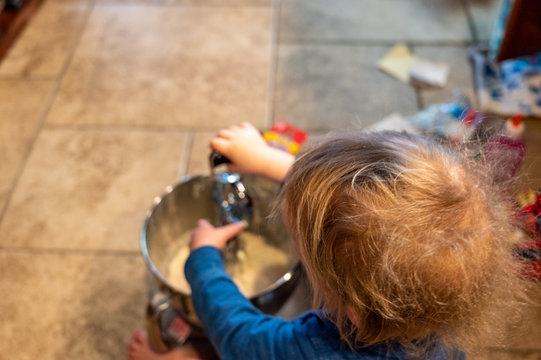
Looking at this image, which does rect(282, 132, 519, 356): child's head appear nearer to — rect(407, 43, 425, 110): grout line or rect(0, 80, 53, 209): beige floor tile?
rect(407, 43, 425, 110): grout line

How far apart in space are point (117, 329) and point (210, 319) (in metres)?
0.31

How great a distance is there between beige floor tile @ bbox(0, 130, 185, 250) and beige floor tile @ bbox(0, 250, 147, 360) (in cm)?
4

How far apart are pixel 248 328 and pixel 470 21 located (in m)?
1.19

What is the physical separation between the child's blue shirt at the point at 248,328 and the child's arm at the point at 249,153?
0.47 feet

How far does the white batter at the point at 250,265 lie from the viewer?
95 centimetres

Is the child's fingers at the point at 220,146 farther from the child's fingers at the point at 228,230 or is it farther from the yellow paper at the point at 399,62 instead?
the yellow paper at the point at 399,62

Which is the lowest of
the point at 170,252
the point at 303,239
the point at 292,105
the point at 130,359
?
the point at 130,359

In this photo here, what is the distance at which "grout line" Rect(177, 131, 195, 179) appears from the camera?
1152 millimetres

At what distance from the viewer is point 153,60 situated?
140cm

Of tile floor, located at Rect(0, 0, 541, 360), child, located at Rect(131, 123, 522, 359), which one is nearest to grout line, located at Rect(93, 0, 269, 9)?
tile floor, located at Rect(0, 0, 541, 360)

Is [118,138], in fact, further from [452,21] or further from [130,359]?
[452,21]

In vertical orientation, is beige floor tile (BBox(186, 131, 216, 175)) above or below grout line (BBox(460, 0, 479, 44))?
below

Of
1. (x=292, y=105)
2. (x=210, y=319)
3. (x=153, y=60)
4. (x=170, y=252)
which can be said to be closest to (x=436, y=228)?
(x=210, y=319)

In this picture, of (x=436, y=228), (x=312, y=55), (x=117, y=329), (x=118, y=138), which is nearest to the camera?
(x=436, y=228)
